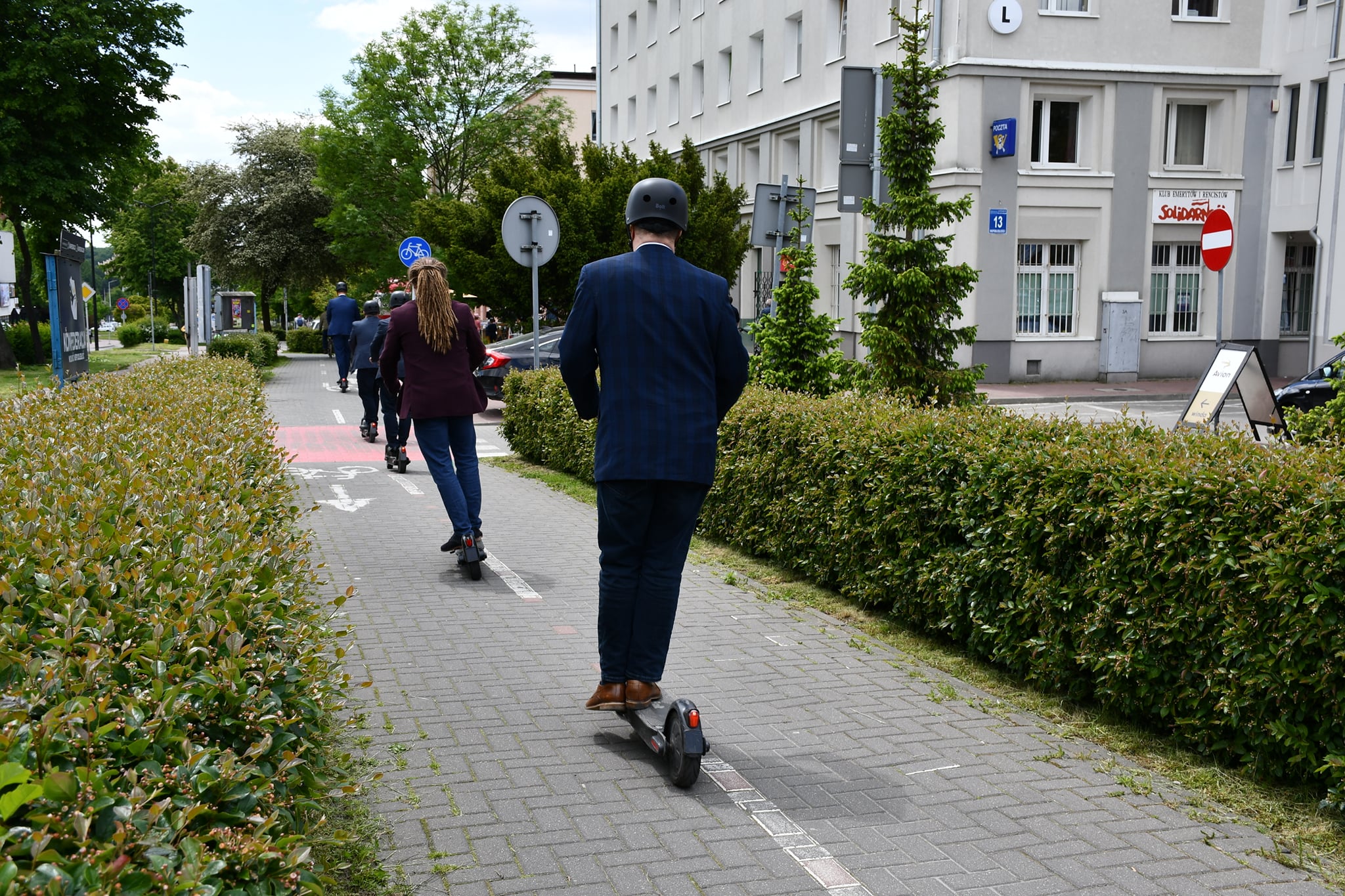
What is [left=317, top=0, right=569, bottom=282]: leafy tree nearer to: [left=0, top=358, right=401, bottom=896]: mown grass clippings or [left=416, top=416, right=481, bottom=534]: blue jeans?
[left=416, top=416, right=481, bottom=534]: blue jeans

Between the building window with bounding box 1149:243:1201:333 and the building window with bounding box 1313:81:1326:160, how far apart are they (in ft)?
10.1

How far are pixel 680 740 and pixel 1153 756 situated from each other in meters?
1.79

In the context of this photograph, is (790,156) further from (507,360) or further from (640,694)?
(640,694)

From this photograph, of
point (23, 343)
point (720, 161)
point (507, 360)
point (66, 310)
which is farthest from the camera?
point (720, 161)

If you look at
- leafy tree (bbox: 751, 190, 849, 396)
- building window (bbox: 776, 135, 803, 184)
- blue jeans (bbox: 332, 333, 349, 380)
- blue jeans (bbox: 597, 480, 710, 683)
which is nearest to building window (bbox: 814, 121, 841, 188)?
building window (bbox: 776, 135, 803, 184)

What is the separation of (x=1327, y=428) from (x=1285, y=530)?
2610mm

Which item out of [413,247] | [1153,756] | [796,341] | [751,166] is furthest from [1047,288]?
[1153,756]

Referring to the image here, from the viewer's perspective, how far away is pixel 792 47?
114 ft

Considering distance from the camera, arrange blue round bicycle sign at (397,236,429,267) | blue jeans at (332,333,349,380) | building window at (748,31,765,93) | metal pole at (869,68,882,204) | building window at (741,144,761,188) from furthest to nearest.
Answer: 1. building window at (741,144,761,188)
2. building window at (748,31,765,93)
3. blue round bicycle sign at (397,236,429,267)
4. blue jeans at (332,333,349,380)
5. metal pole at (869,68,882,204)

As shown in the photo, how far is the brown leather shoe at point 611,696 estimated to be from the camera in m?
4.66

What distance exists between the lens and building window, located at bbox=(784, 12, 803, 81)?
34469 millimetres

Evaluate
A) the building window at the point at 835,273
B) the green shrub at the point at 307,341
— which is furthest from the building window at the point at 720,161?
the green shrub at the point at 307,341

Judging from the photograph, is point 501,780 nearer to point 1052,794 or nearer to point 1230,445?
point 1052,794

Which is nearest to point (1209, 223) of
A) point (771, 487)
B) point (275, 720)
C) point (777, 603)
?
point (771, 487)
